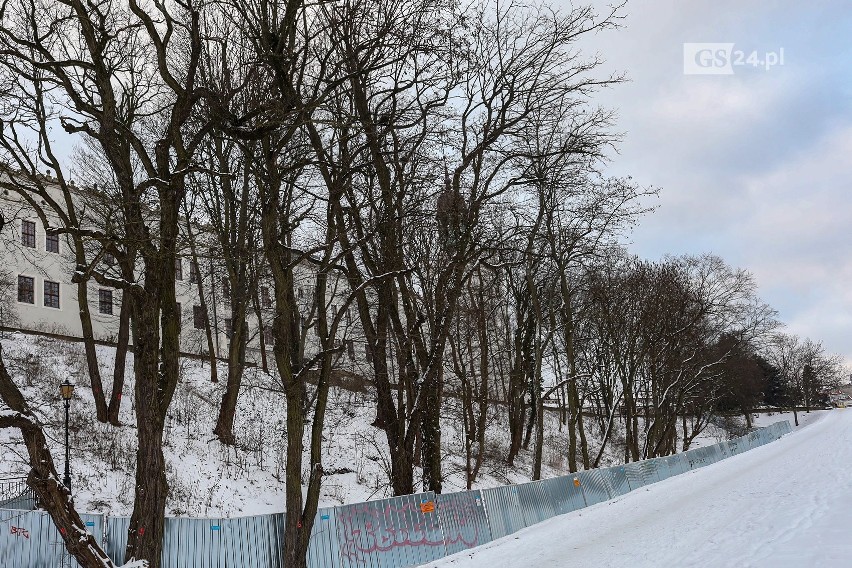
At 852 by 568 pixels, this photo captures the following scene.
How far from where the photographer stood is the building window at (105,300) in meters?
44.2

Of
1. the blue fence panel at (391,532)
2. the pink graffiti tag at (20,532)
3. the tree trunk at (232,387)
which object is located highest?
the tree trunk at (232,387)

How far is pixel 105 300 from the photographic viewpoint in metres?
45.1

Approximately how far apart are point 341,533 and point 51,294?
36.1m

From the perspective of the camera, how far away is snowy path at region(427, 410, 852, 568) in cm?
1146

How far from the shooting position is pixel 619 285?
35.1 metres

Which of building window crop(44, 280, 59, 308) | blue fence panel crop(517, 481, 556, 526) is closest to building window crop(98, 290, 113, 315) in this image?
building window crop(44, 280, 59, 308)

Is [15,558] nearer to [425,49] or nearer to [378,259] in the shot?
[378,259]

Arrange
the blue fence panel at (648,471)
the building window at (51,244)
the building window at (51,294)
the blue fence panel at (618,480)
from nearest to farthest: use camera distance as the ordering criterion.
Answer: the blue fence panel at (618,480)
the blue fence panel at (648,471)
the building window at (51,294)
the building window at (51,244)

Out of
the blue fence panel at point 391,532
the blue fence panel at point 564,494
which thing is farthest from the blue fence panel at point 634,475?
the blue fence panel at point 391,532

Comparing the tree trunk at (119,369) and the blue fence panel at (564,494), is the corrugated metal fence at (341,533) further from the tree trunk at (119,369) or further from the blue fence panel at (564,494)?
the tree trunk at (119,369)

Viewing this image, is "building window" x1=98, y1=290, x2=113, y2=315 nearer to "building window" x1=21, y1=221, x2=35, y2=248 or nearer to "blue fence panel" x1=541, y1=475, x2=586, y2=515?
"building window" x1=21, y1=221, x2=35, y2=248

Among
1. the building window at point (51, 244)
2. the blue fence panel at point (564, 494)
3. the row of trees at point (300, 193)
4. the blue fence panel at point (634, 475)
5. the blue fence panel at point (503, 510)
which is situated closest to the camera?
the row of trees at point (300, 193)

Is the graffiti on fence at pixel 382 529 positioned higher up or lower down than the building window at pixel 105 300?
lower down

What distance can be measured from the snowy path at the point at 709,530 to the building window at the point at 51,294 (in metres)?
34.9
